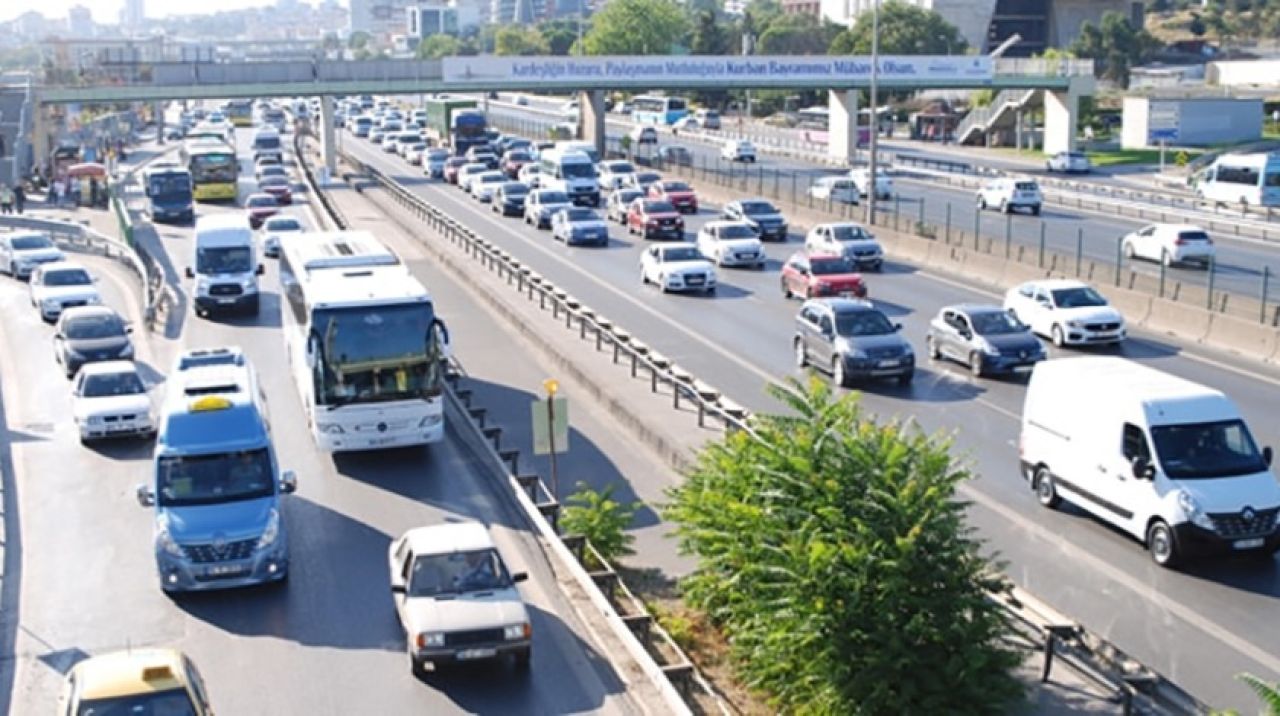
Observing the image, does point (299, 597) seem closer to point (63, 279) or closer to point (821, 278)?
point (821, 278)

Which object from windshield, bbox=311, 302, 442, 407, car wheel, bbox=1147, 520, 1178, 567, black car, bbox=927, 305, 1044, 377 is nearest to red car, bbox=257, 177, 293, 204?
black car, bbox=927, 305, 1044, 377

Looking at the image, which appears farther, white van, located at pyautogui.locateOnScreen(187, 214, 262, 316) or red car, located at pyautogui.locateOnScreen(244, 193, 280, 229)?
red car, located at pyautogui.locateOnScreen(244, 193, 280, 229)

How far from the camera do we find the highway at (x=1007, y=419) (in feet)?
55.2

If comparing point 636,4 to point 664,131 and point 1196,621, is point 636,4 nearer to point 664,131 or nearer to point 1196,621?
point 664,131

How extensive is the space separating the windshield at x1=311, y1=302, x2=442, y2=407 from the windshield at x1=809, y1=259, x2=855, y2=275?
659 inches

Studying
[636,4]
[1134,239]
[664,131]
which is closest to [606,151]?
[664,131]

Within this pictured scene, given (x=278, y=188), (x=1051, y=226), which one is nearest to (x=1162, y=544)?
A: (x=1051, y=226)

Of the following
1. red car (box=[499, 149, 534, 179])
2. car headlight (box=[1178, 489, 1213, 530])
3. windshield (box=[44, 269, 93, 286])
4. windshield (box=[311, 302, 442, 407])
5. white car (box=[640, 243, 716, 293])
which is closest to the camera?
A: car headlight (box=[1178, 489, 1213, 530])

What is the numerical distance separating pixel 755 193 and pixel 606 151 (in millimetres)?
29560

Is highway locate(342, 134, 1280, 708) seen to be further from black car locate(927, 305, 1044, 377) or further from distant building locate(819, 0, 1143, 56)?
distant building locate(819, 0, 1143, 56)

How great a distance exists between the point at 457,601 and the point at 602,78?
3031 inches

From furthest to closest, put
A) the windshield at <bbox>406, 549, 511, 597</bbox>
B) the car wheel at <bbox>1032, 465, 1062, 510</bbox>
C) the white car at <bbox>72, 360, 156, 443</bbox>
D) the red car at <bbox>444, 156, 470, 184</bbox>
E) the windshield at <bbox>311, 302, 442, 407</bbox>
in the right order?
the red car at <bbox>444, 156, 470, 184</bbox>
the white car at <bbox>72, 360, 156, 443</bbox>
the windshield at <bbox>311, 302, 442, 407</bbox>
the car wheel at <bbox>1032, 465, 1062, 510</bbox>
the windshield at <bbox>406, 549, 511, 597</bbox>

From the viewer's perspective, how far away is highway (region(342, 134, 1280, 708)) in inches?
662

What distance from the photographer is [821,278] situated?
39.1 m
